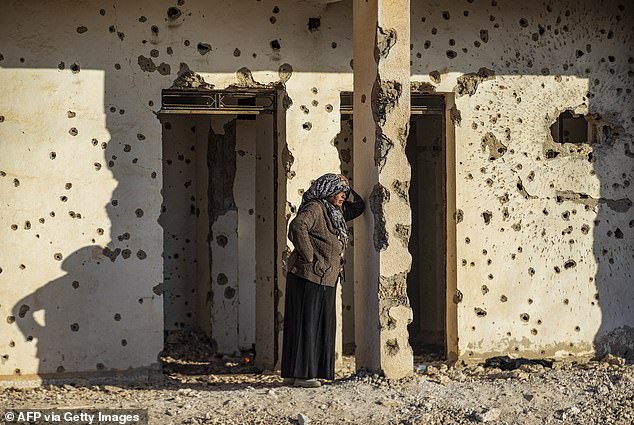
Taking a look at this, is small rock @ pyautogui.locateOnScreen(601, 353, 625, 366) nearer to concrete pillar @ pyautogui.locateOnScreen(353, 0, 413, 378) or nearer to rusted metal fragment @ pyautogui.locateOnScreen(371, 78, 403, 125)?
concrete pillar @ pyautogui.locateOnScreen(353, 0, 413, 378)

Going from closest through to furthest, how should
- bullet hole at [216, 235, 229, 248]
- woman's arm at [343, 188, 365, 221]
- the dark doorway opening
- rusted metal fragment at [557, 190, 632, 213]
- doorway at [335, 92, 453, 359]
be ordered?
1. woman's arm at [343, 188, 365, 221]
2. rusted metal fragment at [557, 190, 632, 213]
3. bullet hole at [216, 235, 229, 248]
4. doorway at [335, 92, 453, 359]
5. the dark doorway opening

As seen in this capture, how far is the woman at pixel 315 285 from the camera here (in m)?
7.94

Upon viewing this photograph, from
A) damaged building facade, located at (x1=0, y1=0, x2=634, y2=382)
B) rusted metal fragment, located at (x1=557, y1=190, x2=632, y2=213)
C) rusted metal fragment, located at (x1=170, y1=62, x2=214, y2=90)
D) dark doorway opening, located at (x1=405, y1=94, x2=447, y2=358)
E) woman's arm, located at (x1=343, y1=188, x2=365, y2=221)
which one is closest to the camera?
woman's arm, located at (x1=343, y1=188, x2=365, y2=221)

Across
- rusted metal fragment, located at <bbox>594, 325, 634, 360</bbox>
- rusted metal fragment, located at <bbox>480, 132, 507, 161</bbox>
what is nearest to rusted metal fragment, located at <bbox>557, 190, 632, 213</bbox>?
rusted metal fragment, located at <bbox>480, 132, 507, 161</bbox>

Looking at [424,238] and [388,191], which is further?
[424,238]

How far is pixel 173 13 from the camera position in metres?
9.17

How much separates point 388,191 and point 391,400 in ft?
5.06

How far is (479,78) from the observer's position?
9.76 meters

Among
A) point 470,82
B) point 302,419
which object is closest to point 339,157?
point 470,82

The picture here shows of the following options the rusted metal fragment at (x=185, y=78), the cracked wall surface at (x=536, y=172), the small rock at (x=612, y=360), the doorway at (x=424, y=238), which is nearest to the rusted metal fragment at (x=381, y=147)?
the cracked wall surface at (x=536, y=172)

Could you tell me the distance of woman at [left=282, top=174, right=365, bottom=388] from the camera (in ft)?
26.0

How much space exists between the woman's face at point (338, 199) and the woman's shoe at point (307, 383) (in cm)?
123

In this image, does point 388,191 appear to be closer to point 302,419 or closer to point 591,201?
point 302,419

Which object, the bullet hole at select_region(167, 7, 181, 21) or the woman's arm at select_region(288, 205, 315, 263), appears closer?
the woman's arm at select_region(288, 205, 315, 263)
